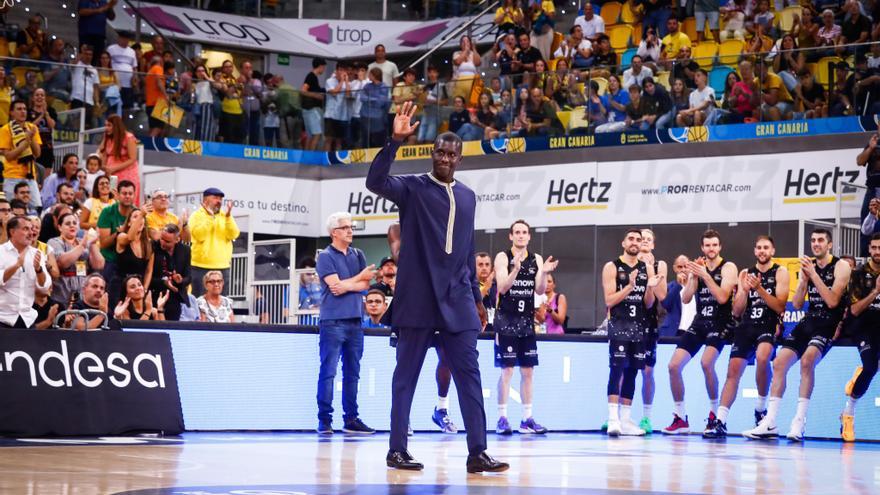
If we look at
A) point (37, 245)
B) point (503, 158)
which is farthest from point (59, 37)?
point (37, 245)

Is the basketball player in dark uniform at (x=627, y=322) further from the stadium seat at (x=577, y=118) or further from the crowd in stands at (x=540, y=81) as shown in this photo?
the stadium seat at (x=577, y=118)

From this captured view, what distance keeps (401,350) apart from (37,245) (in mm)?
6131

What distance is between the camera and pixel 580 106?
22.0 meters

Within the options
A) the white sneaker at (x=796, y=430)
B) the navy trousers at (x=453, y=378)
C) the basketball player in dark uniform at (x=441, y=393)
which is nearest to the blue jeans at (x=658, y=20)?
the white sneaker at (x=796, y=430)

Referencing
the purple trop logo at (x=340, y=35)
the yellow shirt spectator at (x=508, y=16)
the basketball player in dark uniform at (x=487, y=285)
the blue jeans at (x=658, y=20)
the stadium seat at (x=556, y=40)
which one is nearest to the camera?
the basketball player in dark uniform at (x=487, y=285)

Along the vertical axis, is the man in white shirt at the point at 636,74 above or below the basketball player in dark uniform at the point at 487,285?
above

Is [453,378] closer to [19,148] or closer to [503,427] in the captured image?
[503,427]

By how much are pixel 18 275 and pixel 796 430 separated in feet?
26.5

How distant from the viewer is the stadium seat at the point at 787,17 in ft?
72.7

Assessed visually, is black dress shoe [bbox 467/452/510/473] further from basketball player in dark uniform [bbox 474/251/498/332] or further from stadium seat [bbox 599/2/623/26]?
stadium seat [bbox 599/2/623/26]

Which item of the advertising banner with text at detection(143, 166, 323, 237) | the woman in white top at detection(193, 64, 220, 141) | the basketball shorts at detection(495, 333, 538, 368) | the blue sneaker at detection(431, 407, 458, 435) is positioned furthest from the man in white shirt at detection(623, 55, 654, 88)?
the blue sneaker at detection(431, 407, 458, 435)

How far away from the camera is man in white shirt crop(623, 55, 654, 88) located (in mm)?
21047

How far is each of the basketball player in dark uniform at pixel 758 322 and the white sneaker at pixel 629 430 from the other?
719 millimetres

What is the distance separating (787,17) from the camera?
2258cm
